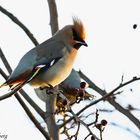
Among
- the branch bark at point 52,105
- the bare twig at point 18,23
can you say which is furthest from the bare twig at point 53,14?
the bare twig at point 18,23

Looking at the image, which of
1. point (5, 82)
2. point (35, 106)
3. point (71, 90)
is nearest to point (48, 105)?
point (35, 106)

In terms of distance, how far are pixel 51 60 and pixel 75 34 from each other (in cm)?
46

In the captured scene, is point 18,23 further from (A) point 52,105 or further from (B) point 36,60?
(A) point 52,105

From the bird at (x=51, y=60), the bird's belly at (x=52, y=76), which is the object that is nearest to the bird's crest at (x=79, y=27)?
the bird at (x=51, y=60)

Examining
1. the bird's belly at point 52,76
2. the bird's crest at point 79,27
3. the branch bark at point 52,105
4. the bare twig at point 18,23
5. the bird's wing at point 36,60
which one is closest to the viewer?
the branch bark at point 52,105

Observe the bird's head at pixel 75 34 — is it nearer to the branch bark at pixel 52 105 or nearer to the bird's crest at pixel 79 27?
the bird's crest at pixel 79 27

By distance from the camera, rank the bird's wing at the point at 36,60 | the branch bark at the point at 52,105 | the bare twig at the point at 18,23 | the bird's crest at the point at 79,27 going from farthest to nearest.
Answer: the bird's crest at the point at 79,27, the bare twig at the point at 18,23, the bird's wing at the point at 36,60, the branch bark at the point at 52,105

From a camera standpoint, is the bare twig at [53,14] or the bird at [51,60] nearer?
the bird at [51,60]

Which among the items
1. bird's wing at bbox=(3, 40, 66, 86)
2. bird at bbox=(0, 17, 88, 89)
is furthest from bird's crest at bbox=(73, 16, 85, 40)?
bird's wing at bbox=(3, 40, 66, 86)

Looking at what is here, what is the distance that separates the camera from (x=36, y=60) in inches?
174

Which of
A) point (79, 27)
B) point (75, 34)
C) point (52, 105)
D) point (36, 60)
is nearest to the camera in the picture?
point (52, 105)

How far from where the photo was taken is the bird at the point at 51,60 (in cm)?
416

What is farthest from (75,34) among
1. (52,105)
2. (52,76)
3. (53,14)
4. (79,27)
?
(52,105)

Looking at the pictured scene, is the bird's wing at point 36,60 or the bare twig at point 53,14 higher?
the bare twig at point 53,14
